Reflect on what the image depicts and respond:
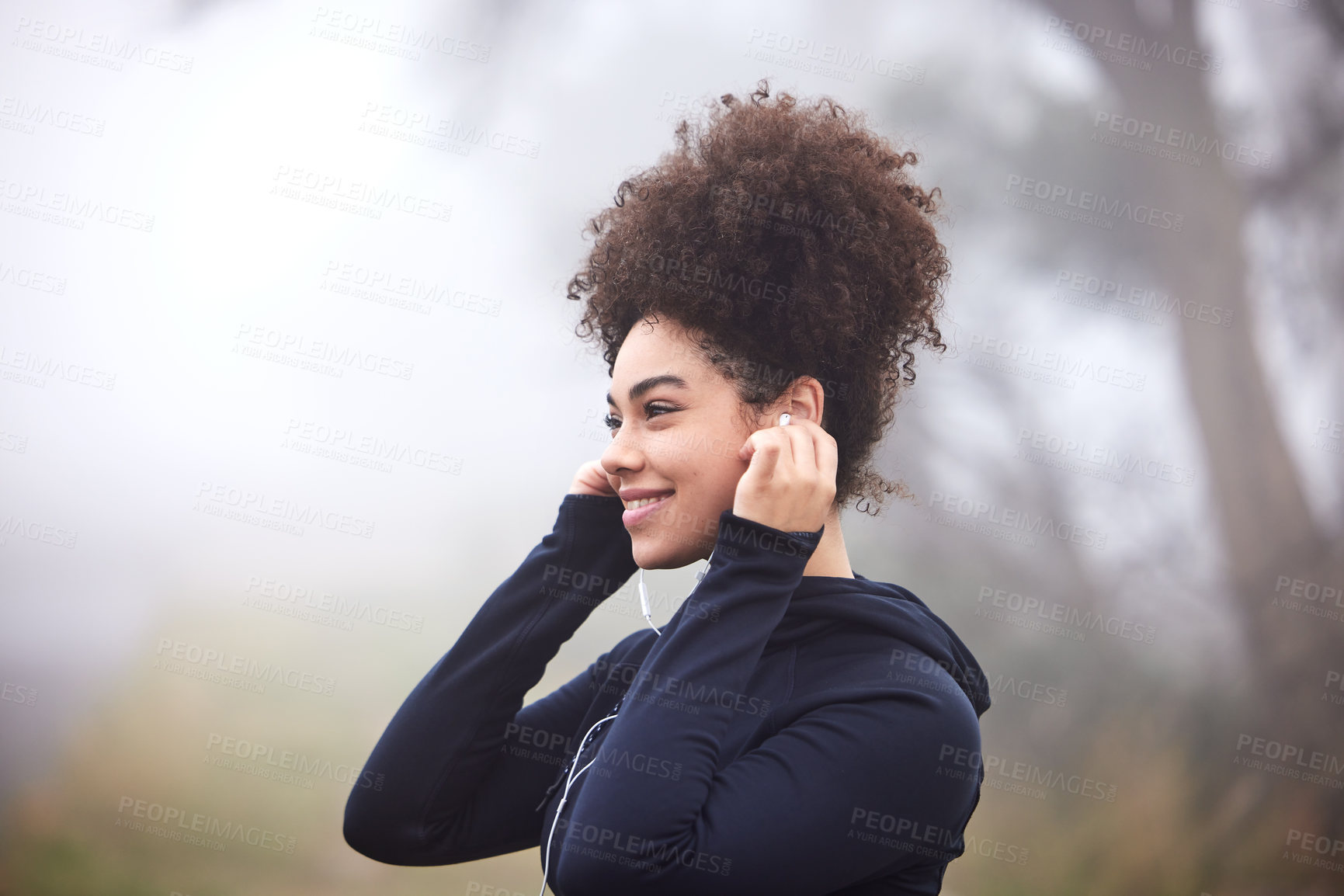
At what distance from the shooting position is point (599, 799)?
3.34ft

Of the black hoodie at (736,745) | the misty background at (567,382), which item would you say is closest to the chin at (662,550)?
the black hoodie at (736,745)

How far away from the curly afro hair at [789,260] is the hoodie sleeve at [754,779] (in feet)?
0.98

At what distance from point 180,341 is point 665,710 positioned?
2224mm

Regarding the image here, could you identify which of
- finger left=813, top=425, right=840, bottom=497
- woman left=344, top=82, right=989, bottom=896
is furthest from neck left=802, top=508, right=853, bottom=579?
finger left=813, top=425, right=840, bottom=497

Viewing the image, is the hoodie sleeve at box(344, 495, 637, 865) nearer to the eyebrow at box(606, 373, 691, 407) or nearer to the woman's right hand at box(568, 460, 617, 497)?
the woman's right hand at box(568, 460, 617, 497)

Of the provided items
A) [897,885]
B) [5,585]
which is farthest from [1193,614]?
[5,585]

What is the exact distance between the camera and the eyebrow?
4.06 ft

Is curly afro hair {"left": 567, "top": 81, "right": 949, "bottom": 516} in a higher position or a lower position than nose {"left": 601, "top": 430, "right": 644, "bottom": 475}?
higher

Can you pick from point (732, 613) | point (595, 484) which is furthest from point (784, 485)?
point (595, 484)

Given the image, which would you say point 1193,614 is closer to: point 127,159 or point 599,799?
point 599,799

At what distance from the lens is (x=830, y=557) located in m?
1.31

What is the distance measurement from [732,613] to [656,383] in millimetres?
335

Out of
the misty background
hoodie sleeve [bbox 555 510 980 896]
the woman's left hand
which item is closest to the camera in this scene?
hoodie sleeve [bbox 555 510 980 896]

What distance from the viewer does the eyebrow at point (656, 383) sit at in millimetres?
1236
